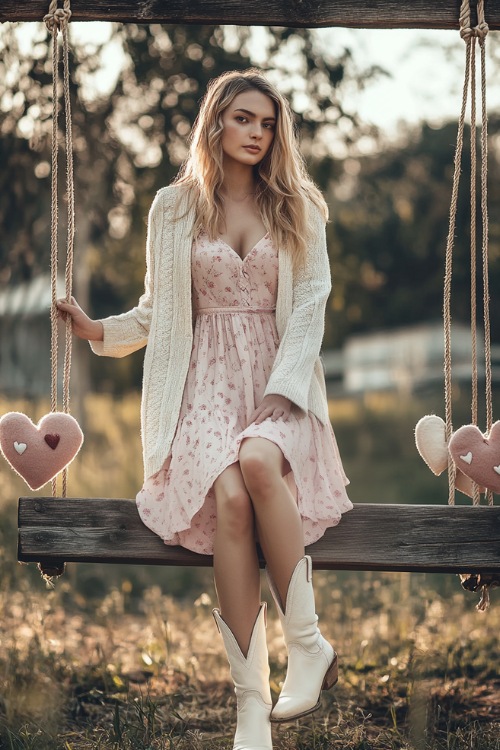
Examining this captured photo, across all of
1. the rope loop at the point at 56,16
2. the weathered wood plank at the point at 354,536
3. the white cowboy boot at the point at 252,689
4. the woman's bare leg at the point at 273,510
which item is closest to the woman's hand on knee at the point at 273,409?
the woman's bare leg at the point at 273,510

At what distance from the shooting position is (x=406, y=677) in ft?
14.8

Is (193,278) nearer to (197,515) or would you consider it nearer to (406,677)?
(197,515)

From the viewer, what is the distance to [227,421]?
11.4 ft

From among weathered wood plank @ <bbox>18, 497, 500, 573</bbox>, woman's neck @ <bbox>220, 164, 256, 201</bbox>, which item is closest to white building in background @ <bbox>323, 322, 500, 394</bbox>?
woman's neck @ <bbox>220, 164, 256, 201</bbox>

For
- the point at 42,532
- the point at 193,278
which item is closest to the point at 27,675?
the point at 42,532

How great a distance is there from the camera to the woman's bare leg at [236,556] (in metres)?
3.25

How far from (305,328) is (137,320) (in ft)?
1.93

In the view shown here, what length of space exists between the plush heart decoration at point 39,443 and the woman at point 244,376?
0.84ft

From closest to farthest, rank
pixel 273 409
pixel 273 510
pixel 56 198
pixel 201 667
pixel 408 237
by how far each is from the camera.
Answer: pixel 273 510, pixel 273 409, pixel 56 198, pixel 201 667, pixel 408 237

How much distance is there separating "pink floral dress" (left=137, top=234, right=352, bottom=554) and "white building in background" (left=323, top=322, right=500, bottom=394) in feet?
40.9

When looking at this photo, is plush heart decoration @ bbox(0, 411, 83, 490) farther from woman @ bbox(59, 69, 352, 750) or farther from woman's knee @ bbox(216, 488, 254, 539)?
woman's knee @ bbox(216, 488, 254, 539)

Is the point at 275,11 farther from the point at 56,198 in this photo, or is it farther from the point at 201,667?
the point at 201,667

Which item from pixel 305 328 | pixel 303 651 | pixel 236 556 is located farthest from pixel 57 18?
pixel 303 651

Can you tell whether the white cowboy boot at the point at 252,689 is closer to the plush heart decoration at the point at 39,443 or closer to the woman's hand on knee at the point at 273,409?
the woman's hand on knee at the point at 273,409
